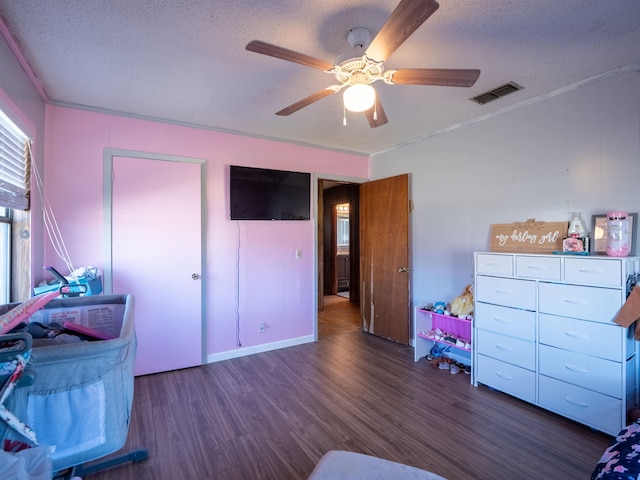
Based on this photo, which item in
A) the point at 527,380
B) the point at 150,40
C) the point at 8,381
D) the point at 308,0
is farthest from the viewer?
the point at 527,380

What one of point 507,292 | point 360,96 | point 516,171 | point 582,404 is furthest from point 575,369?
point 360,96

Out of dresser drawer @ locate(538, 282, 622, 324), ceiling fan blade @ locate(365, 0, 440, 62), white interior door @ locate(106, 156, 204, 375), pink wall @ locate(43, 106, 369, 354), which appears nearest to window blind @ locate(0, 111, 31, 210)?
pink wall @ locate(43, 106, 369, 354)

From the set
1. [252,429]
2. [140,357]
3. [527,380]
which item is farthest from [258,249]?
[527,380]

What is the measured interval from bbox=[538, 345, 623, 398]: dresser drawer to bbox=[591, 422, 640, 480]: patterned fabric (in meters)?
1.00

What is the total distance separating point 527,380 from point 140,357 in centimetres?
340

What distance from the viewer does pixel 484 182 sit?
124 inches

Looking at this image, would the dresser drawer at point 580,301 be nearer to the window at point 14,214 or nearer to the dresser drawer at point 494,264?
the dresser drawer at point 494,264

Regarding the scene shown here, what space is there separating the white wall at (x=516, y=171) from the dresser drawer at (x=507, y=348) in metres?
0.67

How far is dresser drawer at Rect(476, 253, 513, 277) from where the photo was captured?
2631 millimetres

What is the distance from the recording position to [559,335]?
2316 mm

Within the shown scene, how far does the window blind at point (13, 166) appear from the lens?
1865 mm

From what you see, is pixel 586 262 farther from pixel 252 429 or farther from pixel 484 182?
pixel 252 429

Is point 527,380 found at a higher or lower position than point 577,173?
lower

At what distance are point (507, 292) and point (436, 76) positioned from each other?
1.85 meters
